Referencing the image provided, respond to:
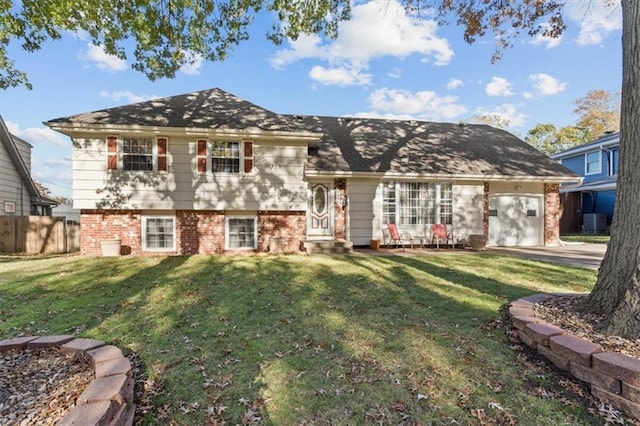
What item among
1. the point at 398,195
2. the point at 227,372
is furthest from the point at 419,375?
the point at 398,195

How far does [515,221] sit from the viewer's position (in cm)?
1292

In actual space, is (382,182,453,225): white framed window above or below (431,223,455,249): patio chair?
above

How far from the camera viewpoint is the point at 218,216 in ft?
34.5

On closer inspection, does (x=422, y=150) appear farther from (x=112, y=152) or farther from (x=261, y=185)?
(x=112, y=152)

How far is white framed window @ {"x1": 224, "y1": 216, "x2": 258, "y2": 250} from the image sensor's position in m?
10.7

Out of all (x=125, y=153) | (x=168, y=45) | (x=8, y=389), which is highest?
(x=168, y=45)

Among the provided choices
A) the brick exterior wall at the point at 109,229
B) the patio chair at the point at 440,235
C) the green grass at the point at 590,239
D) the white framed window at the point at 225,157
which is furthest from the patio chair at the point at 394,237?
the green grass at the point at 590,239

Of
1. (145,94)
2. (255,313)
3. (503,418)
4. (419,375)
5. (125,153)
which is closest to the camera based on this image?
(503,418)

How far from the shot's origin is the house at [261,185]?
32.6ft

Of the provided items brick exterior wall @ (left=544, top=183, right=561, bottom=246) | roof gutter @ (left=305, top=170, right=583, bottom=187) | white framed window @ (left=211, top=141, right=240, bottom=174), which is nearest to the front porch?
roof gutter @ (left=305, top=170, right=583, bottom=187)

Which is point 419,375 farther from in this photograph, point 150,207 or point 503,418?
point 150,207

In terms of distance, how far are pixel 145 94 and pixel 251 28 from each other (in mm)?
8060

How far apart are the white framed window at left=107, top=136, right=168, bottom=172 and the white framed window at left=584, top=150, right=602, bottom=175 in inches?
937

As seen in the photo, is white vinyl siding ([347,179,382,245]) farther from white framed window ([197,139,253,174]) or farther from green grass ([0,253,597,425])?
green grass ([0,253,597,425])
